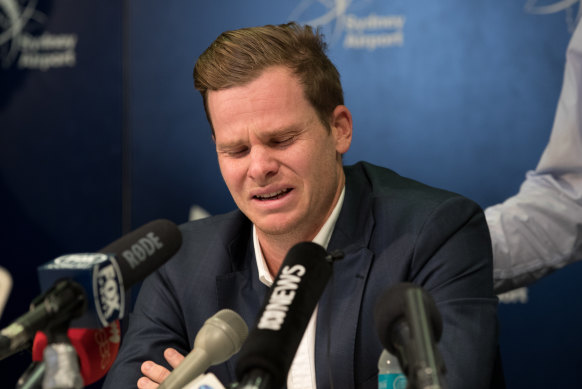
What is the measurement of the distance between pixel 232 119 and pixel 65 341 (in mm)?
932

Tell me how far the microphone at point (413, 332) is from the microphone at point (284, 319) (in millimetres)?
96

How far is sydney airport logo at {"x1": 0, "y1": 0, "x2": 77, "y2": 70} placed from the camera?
2922mm

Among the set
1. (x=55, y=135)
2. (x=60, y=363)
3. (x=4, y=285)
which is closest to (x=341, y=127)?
(x=60, y=363)

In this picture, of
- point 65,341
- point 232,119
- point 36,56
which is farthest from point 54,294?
point 36,56

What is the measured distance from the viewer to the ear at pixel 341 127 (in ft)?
6.09

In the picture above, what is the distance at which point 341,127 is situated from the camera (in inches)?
74.2

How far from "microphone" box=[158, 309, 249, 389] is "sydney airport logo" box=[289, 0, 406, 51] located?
5.21ft

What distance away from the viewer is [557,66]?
7.48 feet

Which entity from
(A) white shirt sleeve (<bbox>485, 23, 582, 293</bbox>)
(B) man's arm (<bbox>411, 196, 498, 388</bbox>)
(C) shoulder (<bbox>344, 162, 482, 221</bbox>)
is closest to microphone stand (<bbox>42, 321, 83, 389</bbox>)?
(B) man's arm (<bbox>411, 196, 498, 388</bbox>)

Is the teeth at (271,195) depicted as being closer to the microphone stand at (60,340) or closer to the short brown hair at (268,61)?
the short brown hair at (268,61)

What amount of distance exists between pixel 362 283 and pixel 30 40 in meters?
1.99

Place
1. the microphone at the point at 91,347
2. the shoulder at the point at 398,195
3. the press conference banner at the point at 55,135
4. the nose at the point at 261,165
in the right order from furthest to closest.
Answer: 1. the press conference banner at the point at 55,135
2. the shoulder at the point at 398,195
3. the nose at the point at 261,165
4. the microphone at the point at 91,347

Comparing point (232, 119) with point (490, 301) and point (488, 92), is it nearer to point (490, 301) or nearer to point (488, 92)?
point (490, 301)

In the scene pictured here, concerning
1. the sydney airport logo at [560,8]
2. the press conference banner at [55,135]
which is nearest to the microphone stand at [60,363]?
the sydney airport logo at [560,8]
